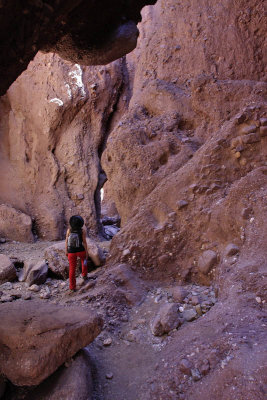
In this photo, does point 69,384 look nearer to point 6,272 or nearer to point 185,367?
point 185,367

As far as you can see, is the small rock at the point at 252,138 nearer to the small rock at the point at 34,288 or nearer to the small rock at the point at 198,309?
the small rock at the point at 198,309

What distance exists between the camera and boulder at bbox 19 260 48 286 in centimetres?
395

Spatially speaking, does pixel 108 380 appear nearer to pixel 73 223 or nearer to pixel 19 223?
pixel 73 223

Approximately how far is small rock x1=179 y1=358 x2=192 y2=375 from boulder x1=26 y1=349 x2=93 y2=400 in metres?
0.60

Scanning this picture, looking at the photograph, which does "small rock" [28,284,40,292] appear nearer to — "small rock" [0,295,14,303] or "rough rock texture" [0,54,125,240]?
"small rock" [0,295,14,303]

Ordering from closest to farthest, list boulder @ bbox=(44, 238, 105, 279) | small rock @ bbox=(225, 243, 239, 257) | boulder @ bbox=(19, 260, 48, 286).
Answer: small rock @ bbox=(225, 243, 239, 257), boulder @ bbox=(19, 260, 48, 286), boulder @ bbox=(44, 238, 105, 279)

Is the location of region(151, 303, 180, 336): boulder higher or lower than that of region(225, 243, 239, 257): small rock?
lower

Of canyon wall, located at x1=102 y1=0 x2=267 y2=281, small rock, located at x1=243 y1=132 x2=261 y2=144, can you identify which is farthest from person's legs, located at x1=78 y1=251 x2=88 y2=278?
small rock, located at x1=243 y1=132 x2=261 y2=144

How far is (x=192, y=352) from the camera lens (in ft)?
6.44

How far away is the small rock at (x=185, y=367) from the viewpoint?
1.84m

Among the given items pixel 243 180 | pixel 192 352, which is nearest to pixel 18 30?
pixel 192 352

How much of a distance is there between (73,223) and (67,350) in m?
1.92

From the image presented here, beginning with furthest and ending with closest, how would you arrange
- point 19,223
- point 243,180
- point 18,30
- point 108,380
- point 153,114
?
1. point 19,223
2. point 153,114
3. point 243,180
4. point 108,380
5. point 18,30

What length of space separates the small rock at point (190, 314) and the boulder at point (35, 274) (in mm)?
2171
